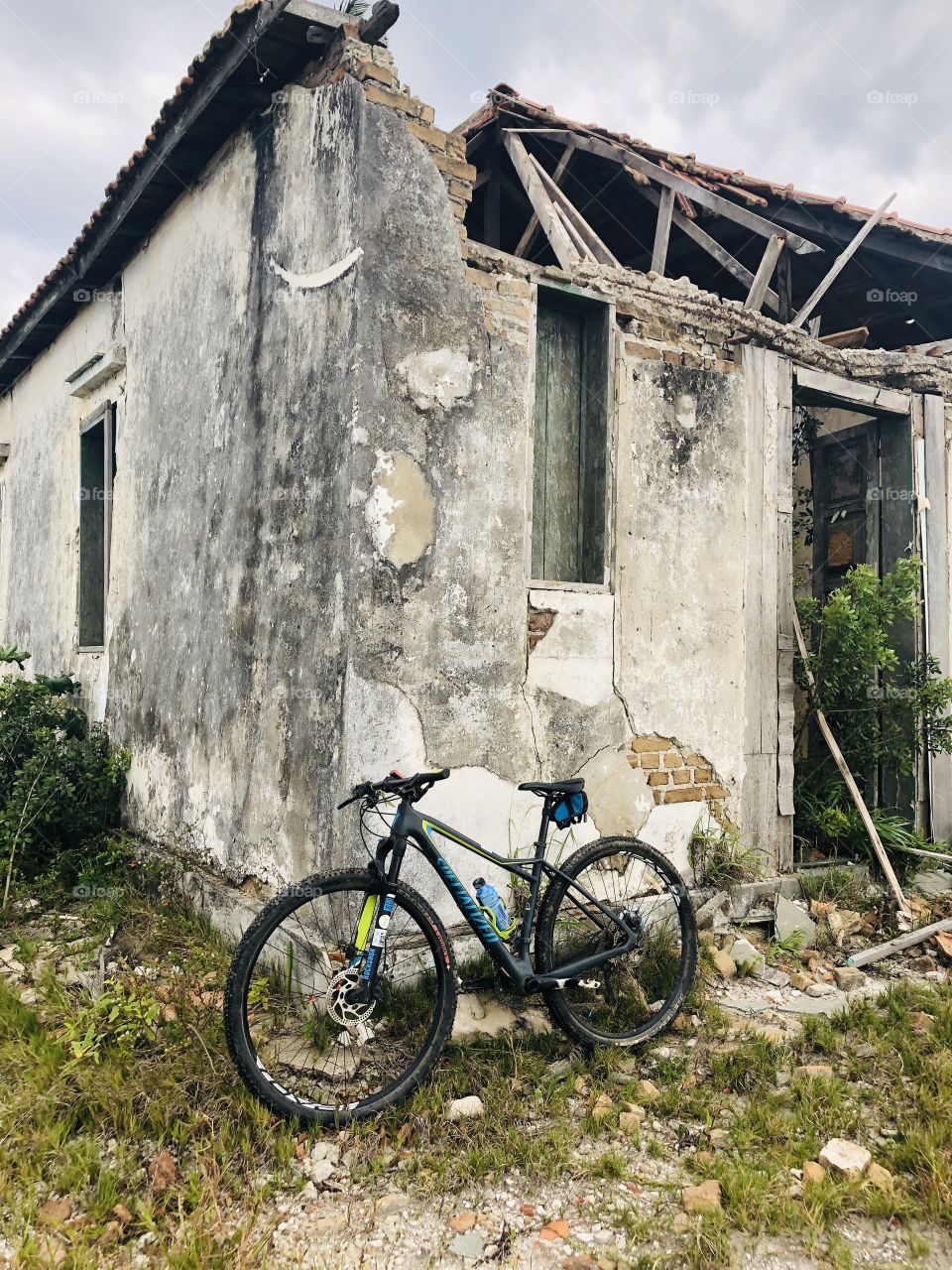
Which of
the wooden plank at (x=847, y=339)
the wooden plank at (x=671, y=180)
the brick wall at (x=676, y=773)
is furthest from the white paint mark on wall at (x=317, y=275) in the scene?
the wooden plank at (x=847, y=339)

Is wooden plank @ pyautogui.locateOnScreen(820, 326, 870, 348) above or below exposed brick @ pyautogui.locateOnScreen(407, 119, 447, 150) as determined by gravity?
below

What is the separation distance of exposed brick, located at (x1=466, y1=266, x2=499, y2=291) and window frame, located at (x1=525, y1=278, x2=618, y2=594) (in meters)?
0.23

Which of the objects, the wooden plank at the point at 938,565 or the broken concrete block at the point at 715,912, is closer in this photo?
the broken concrete block at the point at 715,912

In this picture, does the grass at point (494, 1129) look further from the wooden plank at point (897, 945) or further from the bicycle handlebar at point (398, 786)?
the bicycle handlebar at point (398, 786)

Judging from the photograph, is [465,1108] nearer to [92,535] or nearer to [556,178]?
[556,178]

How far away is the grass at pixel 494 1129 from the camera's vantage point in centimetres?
236

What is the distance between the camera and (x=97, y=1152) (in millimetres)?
2643

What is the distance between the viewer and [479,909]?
3.17m

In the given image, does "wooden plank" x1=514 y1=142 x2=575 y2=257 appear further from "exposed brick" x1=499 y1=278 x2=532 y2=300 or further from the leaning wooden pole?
the leaning wooden pole

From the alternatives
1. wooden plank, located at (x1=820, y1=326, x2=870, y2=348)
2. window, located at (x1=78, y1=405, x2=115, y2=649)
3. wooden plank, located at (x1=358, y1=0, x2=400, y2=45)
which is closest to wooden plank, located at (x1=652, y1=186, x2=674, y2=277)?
wooden plank, located at (x1=820, y1=326, x2=870, y2=348)

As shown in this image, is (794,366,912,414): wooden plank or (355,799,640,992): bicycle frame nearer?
→ (355,799,640,992): bicycle frame

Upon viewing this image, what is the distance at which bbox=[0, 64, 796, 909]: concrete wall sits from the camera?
11.9 feet

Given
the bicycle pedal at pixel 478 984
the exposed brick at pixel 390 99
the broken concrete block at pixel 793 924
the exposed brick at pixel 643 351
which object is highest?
the exposed brick at pixel 390 99

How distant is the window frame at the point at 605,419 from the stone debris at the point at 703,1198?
2.35 metres
